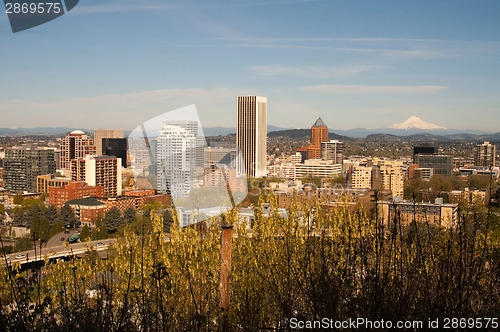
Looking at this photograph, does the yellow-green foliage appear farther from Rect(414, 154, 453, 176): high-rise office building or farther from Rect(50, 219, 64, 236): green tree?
Rect(414, 154, 453, 176): high-rise office building

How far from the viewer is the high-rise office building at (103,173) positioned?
86.8ft

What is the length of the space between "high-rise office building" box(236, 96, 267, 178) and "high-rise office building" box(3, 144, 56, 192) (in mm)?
11174

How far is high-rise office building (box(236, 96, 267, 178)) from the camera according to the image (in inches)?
1359

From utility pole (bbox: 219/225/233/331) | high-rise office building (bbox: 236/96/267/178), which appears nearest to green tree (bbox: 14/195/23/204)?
high-rise office building (bbox: 236/96/267/178)

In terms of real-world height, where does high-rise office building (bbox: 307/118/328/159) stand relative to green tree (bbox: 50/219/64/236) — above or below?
above

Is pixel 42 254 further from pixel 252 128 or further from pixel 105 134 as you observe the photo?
pixel 105 134

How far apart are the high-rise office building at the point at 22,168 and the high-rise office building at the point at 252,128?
1117 centimetres

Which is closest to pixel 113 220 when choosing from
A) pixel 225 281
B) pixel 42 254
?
pixel 42 254

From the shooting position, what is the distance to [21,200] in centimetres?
2558

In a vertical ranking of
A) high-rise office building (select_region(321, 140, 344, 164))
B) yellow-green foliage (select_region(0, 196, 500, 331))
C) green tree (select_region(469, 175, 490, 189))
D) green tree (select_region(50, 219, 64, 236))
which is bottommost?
green tree (select_region(50, 219, 64, 236))

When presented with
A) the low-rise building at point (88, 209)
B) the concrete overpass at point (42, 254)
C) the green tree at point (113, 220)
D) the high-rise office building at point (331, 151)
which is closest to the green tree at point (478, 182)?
the green tree at point (113, 220)

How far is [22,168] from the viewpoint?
30219 mm

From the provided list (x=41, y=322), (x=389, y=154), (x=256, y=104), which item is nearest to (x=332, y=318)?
(x=41, y=322)

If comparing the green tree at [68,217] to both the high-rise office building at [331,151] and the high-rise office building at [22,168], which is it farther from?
the high-rise office building at [331,151]
